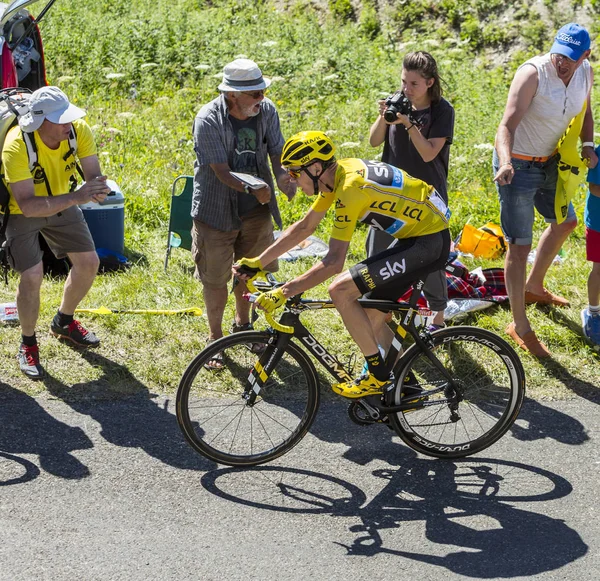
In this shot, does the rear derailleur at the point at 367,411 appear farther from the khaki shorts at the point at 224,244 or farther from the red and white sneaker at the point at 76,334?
the red and white sneaker at the point at 76,334

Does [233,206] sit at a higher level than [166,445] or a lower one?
higher

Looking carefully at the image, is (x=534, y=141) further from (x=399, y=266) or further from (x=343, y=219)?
(x=343, y=219)

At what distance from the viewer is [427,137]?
19.6 ft

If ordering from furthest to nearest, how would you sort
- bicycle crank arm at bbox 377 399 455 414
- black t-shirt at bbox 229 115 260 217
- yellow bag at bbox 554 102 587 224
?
yellow bag at bbox 554 102 587 224 → black t-shirt at bbox 229 115 260 217 → bicycle crank arm at bbox 377 399 455 414

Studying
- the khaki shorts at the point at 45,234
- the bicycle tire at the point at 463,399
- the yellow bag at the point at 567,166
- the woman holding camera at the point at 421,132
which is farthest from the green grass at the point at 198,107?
Result: the yellow bag at the point at 567,166

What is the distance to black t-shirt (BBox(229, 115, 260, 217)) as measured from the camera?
596cm

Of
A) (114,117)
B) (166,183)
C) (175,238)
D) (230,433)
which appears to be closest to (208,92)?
(114,117)

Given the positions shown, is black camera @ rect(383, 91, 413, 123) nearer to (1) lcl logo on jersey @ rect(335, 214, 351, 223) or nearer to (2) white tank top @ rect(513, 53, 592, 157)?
(2) white tank top @ rect(513, 53, 592, 157)

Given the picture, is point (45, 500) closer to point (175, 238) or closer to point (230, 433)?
point (230, 433)

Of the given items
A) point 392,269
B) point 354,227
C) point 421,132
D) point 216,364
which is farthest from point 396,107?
point 216,364

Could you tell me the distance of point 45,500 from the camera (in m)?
4.70

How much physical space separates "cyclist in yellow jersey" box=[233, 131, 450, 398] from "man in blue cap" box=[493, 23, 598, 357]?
118 centimetres

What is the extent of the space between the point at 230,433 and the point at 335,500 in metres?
0.88

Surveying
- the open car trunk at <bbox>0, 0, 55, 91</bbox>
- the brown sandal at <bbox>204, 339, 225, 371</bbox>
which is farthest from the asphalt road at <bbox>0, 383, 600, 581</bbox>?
the open car trunk at <bbox>0, 0, 55, 91</bbox>
